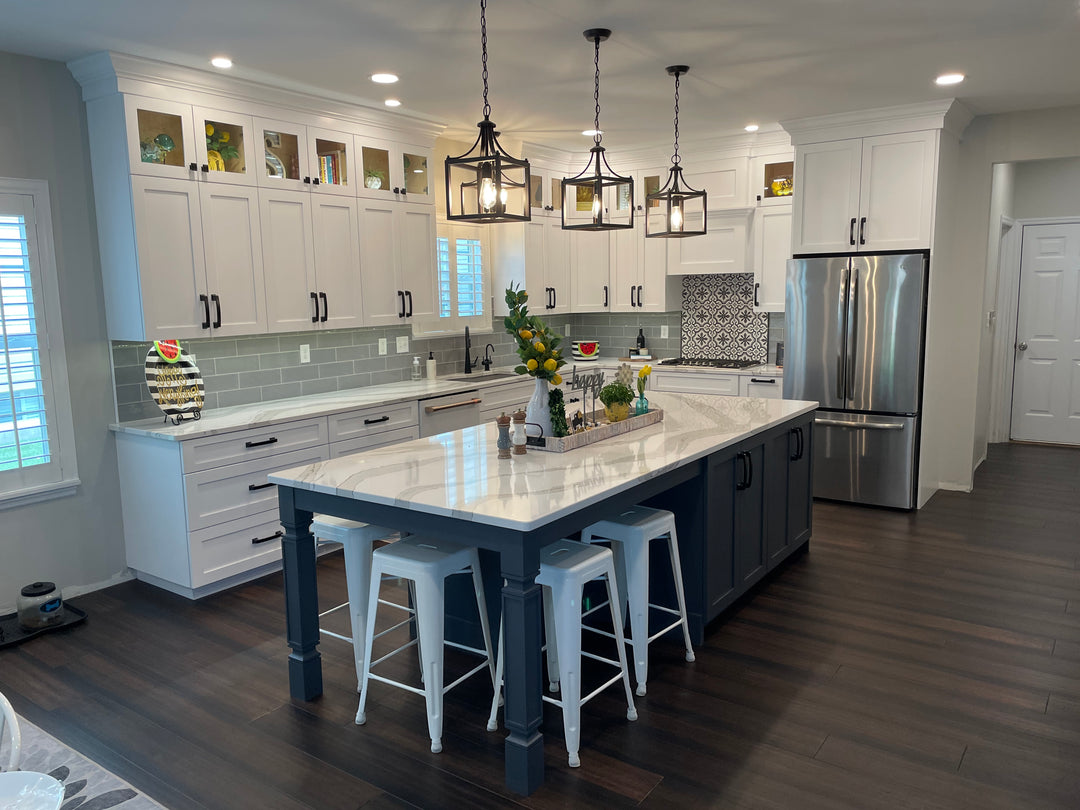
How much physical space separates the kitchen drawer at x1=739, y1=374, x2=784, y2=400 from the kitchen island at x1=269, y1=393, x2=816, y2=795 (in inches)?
63.9

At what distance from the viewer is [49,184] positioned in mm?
3953

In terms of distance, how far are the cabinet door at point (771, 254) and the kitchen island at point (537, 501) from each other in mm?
2023

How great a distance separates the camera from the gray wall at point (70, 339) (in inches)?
152

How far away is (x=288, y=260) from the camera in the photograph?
4.69 meters

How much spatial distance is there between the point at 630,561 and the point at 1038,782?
1.47 metres

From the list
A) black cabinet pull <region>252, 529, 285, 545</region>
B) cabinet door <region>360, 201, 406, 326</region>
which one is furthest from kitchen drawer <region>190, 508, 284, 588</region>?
cabinet door <region>360, 201, 406, 326</region>

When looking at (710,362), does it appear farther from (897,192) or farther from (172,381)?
(172,381)

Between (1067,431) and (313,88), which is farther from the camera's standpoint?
(1067,431)

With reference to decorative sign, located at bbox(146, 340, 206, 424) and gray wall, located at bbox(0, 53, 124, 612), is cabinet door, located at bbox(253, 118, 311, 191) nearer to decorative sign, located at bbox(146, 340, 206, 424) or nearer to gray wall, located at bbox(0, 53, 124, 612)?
gray wall, located at bbox(0, 53, 124, 612)

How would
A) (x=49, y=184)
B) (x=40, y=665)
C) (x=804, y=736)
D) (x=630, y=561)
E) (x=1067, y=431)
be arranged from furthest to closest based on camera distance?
(x=1067, y=431) < (x=49, y=184) < (x=40, y=665) < (x=630, y=561) < (x=804, y=736)

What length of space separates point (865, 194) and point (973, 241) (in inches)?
39.8

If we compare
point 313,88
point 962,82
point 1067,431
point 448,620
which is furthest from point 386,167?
point 1067,431

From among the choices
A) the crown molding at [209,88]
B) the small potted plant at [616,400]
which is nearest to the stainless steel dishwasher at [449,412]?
the small potted plant at [616,400]

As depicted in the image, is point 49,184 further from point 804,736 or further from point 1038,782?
point 1038,782
